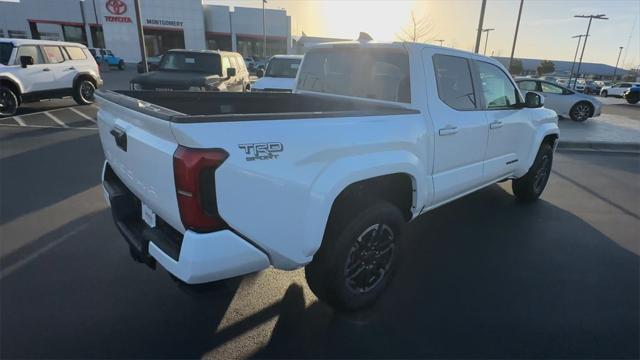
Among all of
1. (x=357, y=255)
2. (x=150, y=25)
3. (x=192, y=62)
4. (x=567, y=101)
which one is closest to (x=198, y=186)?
(x=357, y=255)

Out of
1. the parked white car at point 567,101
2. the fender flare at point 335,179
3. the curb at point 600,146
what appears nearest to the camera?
the fender flare at point 335,179

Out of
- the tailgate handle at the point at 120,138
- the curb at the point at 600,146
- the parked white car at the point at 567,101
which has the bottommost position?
the curb at the point at 600,146

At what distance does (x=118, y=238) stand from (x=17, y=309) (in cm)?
115

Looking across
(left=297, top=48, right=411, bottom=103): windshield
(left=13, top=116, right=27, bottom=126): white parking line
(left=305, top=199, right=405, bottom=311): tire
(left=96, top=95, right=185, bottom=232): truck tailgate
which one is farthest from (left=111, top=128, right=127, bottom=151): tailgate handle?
(left=13, top=116, right=27, bottom=126): white parking line

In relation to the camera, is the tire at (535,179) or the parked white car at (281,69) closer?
the tire at (535,179)

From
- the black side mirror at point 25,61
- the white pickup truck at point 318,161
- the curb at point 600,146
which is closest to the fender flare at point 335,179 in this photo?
the white pickup truck at point 318,161

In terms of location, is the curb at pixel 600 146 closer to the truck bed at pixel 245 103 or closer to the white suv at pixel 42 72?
the truck bed at pixel 245 103

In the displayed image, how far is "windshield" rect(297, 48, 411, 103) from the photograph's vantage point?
3.13m

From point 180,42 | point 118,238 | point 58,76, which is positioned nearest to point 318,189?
point 118,238

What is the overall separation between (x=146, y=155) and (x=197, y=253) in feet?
2.16

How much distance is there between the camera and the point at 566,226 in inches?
178

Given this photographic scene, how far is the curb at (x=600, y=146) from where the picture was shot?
9234 mm

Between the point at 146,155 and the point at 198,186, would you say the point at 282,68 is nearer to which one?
the point at 146,155

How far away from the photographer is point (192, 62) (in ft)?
32.1
